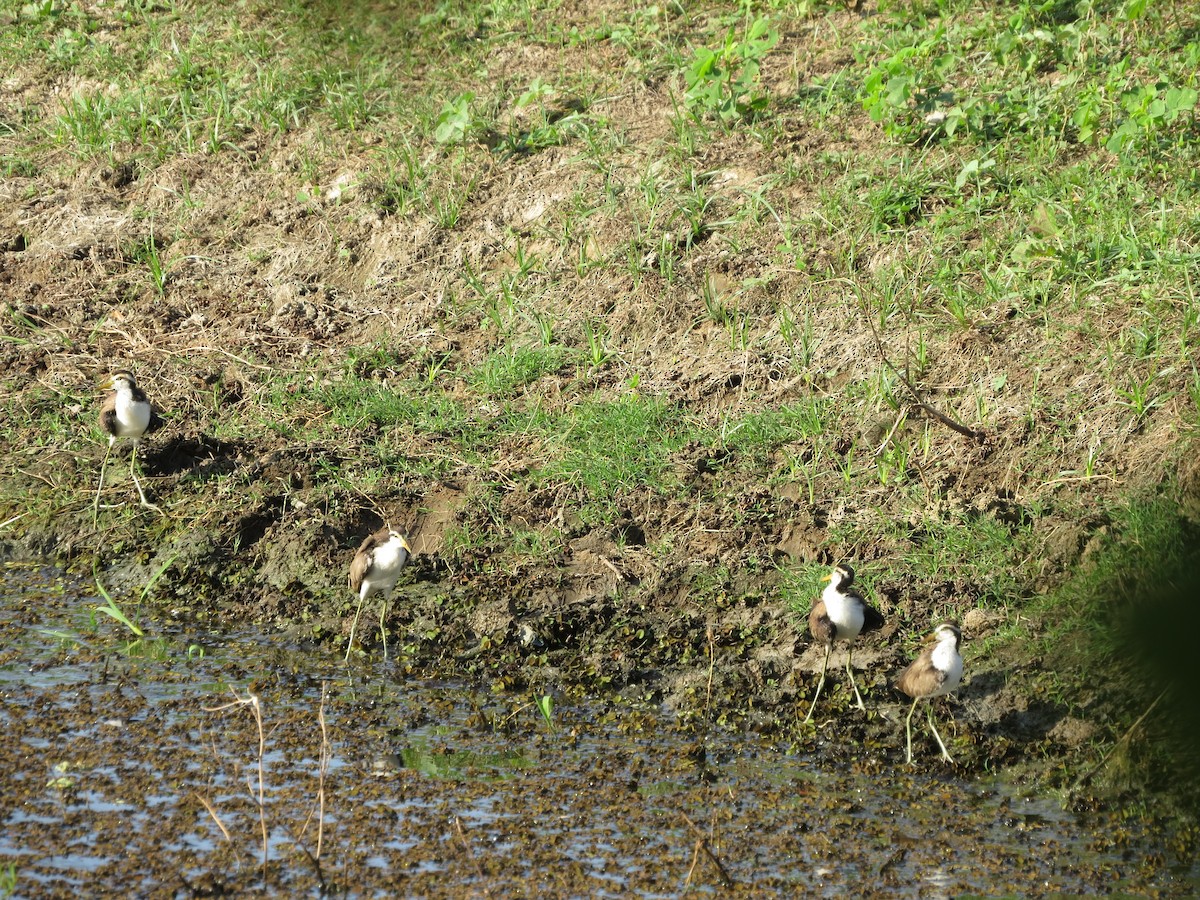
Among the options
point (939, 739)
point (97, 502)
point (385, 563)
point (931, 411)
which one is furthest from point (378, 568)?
point (931, 411)

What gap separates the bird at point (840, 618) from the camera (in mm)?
5637

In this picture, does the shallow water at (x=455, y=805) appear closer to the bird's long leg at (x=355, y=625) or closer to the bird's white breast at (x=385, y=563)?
the bird's long leg at (x=355, y=625)

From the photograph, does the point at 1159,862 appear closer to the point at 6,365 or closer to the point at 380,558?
the point at 380,558

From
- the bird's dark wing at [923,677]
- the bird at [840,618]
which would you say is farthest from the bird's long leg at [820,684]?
the bird's dark wing at [923,677]

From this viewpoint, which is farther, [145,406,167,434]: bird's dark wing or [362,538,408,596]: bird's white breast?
[145,406,167,434]: bird's dark wing

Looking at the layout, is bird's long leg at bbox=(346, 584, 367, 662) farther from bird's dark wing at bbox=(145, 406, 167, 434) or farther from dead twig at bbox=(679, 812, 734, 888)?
dead twig at bbox=(679, 812, 734, 888)

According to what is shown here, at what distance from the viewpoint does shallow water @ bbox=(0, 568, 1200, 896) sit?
437cm

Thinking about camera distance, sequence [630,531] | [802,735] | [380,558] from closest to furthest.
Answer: [802,735] → [380,558] → [630,531]

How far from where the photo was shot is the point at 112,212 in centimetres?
973

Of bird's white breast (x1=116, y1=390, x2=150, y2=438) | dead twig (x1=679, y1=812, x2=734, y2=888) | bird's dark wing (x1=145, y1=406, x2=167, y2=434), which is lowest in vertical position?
dead twig (x1=679, y1=812, x2=734, y2=888)

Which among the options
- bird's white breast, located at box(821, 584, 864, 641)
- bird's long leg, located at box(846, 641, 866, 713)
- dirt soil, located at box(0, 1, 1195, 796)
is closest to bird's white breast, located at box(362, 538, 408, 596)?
dirt soil, located at box(0, 1, 1195, 796)

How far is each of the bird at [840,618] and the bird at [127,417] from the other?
3.78 m

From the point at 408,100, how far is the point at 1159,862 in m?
7.89

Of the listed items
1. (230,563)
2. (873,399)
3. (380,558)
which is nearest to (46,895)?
(380,558)
